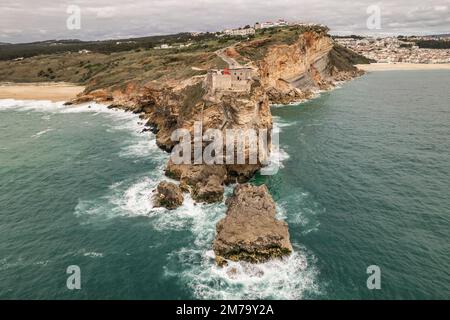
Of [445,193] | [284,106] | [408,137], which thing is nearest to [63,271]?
[445,193]

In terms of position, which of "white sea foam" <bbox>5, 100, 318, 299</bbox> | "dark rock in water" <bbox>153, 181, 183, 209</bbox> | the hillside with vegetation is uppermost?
the hillside with vegetation

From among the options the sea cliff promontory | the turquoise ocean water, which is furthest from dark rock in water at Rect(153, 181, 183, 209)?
the turquoise ocean water

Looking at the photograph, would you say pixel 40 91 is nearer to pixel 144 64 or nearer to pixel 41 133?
pixel 144 64

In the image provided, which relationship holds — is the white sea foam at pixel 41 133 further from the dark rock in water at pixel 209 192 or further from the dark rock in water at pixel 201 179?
the dark rock in water at pixel 209 192

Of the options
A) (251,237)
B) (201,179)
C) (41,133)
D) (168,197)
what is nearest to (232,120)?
(201,179)

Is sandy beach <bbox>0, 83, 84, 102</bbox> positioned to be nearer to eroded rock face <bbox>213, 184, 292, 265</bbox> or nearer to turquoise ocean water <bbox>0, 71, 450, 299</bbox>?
turquoise ocean water <bbox>0, 71, 450, 299</bbox>
